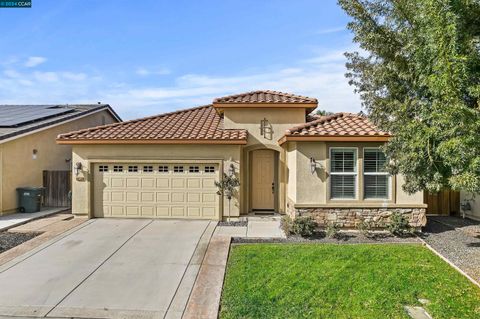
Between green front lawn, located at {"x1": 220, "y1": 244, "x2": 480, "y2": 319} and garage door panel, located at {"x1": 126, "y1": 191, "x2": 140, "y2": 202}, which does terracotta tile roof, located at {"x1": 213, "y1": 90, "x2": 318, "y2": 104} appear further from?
green front lawn, located at {"x1": 220, "y1": 244, "x2": 480, "y2": 319}

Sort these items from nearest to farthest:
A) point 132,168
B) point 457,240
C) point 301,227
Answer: point 457,240 < point 301,227 < point 132,168

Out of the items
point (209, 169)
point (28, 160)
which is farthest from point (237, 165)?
point (28, 160)

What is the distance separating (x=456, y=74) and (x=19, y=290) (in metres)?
Answer: 9.07

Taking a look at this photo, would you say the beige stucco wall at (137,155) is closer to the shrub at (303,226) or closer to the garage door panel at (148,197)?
the garage door panel at (148,197)

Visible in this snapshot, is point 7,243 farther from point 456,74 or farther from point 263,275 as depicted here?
point 456,74

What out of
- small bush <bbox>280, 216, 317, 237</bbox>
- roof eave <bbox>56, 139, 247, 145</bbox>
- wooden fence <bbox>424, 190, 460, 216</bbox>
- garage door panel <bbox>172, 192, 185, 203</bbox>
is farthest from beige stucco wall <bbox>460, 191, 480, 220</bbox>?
garage door panel <bbox>172, 192, 185, 203</bbox>

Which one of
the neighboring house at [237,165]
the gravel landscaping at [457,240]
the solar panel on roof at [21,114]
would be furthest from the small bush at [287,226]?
the solar panel on roof at [21,114]

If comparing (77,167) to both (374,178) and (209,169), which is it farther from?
(374,178)

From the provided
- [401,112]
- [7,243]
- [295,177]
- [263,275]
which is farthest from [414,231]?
[7,243]

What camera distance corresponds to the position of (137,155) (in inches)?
504

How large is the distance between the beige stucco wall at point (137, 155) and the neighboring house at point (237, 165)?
0.04 metres

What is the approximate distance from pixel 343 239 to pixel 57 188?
12.9 meters

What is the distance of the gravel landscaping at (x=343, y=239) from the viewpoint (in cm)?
971

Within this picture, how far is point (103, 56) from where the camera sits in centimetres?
1543
